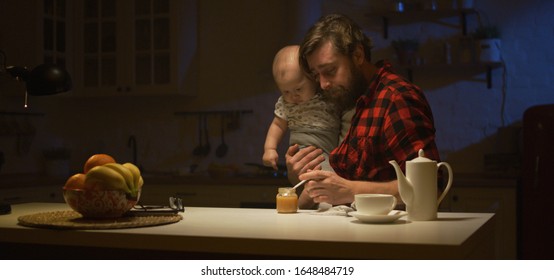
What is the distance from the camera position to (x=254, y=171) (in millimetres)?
5262

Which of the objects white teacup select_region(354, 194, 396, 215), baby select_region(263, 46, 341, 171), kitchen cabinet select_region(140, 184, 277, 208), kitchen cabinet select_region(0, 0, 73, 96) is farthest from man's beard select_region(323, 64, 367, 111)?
kitchen cabinet select_region(0, 0, 73, 96)

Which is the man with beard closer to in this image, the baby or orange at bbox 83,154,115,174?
the baby

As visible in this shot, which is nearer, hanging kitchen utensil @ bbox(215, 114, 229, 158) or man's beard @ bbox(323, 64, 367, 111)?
man's beard @ bbox(323, 64, 367, 111)

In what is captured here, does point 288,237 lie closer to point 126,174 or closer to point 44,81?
point 126,174

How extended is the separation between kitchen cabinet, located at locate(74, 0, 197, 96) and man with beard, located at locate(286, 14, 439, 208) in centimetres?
288

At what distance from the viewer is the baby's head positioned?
267 centimetres

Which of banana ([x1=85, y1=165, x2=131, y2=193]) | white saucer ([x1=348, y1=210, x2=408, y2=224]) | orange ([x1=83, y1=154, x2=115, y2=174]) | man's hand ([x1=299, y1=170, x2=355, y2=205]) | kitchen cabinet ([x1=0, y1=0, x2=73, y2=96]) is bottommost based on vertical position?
white saucer ([x1=348, y1=210, x2=408, y2=224])

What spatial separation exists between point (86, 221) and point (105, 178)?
14 centimetres

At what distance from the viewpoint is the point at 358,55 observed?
2.50 m

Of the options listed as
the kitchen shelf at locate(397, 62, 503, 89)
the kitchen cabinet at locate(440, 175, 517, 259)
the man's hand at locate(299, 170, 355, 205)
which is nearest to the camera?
the man's hand at locate(299, 170, 355, 205)

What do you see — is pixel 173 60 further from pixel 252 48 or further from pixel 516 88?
pixel 516 88

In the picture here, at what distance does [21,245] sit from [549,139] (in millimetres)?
3069

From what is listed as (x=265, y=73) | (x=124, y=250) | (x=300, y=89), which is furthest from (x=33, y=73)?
(x=265, y=73)

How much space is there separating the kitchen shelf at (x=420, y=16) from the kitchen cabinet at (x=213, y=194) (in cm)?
150
